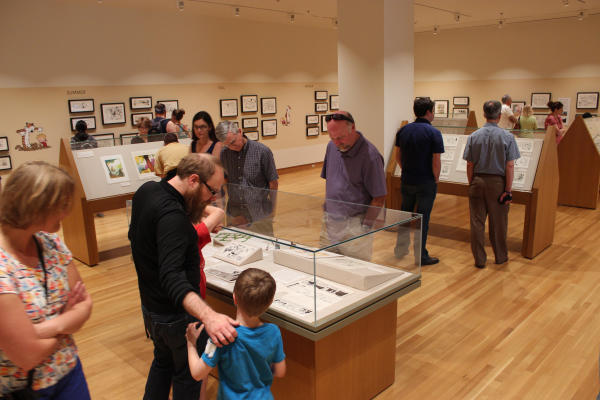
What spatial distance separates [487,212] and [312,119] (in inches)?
353

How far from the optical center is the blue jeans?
1.71m

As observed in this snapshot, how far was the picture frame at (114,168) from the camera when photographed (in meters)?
6.46

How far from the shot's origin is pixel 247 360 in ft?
6.70

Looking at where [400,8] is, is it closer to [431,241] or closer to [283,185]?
[431,241]

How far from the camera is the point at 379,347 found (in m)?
3.13

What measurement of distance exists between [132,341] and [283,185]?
7.51m

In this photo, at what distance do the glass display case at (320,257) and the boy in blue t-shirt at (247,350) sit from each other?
463 millimetres

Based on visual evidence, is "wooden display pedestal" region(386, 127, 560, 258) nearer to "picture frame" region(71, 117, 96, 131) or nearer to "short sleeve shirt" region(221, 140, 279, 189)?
"short sleeve shirt" region(221, 140, 279, 189)

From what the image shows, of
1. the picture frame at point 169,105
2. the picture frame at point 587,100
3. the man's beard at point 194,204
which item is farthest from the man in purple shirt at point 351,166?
the picture frame at point 587,100

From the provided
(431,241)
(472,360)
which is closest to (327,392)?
(472,360)

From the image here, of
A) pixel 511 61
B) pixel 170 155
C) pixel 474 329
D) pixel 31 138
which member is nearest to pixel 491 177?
pixel 474 329

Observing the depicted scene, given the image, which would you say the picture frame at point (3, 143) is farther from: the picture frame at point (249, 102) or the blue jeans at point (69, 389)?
the blue jeans at point (69, 389)

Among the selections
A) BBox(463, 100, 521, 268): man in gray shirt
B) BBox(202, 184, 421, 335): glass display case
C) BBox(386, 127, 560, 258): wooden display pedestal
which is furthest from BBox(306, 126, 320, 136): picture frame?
BBox(202, 184, 421, 335): glass display case

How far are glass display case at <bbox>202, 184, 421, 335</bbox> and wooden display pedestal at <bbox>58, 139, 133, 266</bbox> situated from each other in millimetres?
3365
